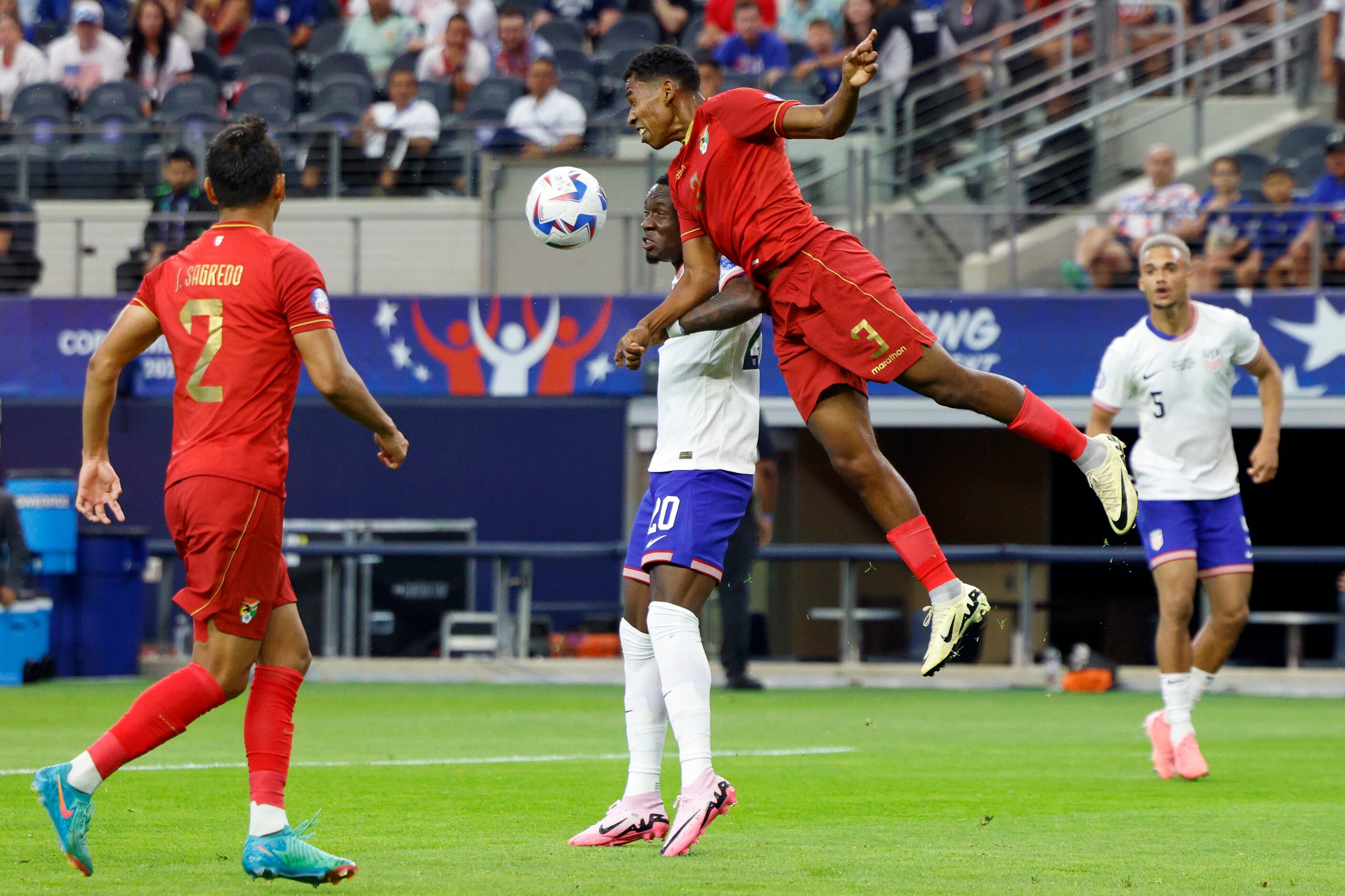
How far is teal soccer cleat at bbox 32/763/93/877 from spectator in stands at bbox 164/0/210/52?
16361mm

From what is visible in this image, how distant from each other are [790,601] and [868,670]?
985mm

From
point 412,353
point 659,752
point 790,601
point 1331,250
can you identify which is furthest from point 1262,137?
point 659,752

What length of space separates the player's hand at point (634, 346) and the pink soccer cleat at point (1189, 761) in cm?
380

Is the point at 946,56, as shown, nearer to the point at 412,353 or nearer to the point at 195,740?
the point at 412,353

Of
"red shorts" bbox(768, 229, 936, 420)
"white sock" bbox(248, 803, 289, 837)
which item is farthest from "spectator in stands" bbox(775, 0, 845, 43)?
"white sock" bbox(248, 803, 289, 837)

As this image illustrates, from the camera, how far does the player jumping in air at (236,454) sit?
4.98 metres

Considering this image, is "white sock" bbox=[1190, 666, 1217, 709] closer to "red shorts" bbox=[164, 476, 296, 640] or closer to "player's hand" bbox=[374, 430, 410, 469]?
"player's hand" bbox=[374, 430, 410, 469]

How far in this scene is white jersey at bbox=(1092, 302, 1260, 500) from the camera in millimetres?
8578

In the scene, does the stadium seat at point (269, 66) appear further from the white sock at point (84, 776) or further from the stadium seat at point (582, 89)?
the white sock at point (84, 776)

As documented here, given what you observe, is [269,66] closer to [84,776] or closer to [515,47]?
[515,47]

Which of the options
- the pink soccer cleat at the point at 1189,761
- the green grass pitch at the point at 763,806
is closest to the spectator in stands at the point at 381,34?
the green grass pitch at the point at 763,806

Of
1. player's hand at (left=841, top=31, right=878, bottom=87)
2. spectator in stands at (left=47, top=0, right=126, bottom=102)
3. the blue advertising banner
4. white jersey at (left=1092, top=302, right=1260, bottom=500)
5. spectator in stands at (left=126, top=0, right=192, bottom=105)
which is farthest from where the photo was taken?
spectator in stands at (left=47, top=0, right=126, bottom=102)

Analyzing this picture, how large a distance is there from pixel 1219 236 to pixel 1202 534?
7.25 m

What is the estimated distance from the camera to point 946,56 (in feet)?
59.0
